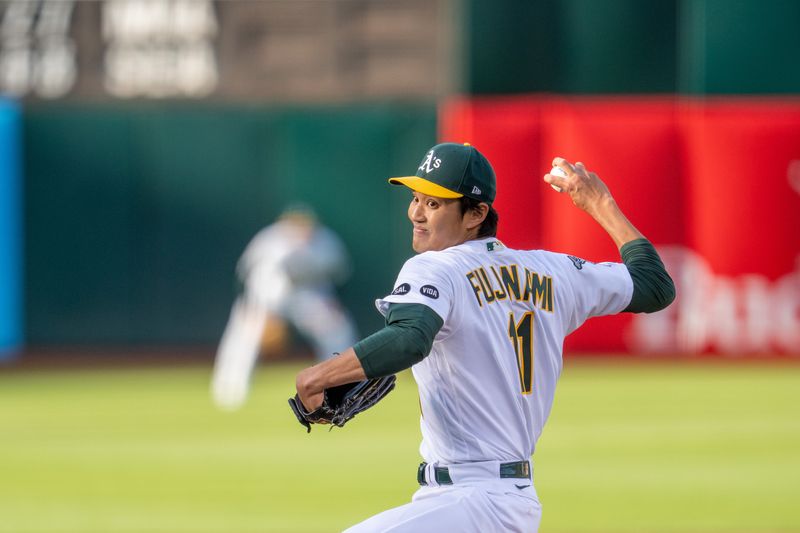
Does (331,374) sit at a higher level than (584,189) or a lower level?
lower

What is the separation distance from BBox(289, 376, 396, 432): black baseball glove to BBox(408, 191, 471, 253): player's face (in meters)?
0.47

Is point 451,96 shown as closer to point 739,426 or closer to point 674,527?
point 739,426

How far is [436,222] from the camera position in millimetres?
4055

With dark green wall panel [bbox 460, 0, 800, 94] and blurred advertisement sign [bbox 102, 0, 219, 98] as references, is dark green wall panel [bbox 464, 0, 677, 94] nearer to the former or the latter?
dark green wall panel [bbox 460, 0, 800, 94]

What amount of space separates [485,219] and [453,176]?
215mm

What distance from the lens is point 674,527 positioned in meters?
7.77

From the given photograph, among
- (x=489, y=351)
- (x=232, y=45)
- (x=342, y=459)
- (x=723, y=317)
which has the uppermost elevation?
(x=232, y=45)

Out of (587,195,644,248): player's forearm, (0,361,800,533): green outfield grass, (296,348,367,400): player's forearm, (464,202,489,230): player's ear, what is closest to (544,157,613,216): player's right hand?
(587,195,644,248): player's forearm

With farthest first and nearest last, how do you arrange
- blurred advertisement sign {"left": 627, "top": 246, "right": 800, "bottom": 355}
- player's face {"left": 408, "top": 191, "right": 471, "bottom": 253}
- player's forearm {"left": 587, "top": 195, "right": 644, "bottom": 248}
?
blurred advertisement sign {"left": 627, "top": 246, "right": 800, "bottom": 355}
player's forearm {"left": 587, "top": 195, "right": 644, "bottom": 248}
player's face {"left": 408, "top": 191, "right": 471, "bottom": 253}

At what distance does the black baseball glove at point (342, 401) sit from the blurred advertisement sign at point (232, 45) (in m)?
13.6

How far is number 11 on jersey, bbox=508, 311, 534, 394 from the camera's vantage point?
13.0 feet

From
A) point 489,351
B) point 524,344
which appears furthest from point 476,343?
→ point 524,344

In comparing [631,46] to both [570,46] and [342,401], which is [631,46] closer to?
[570,46]

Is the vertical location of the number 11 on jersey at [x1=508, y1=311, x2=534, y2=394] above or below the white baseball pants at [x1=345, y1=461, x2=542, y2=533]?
above
